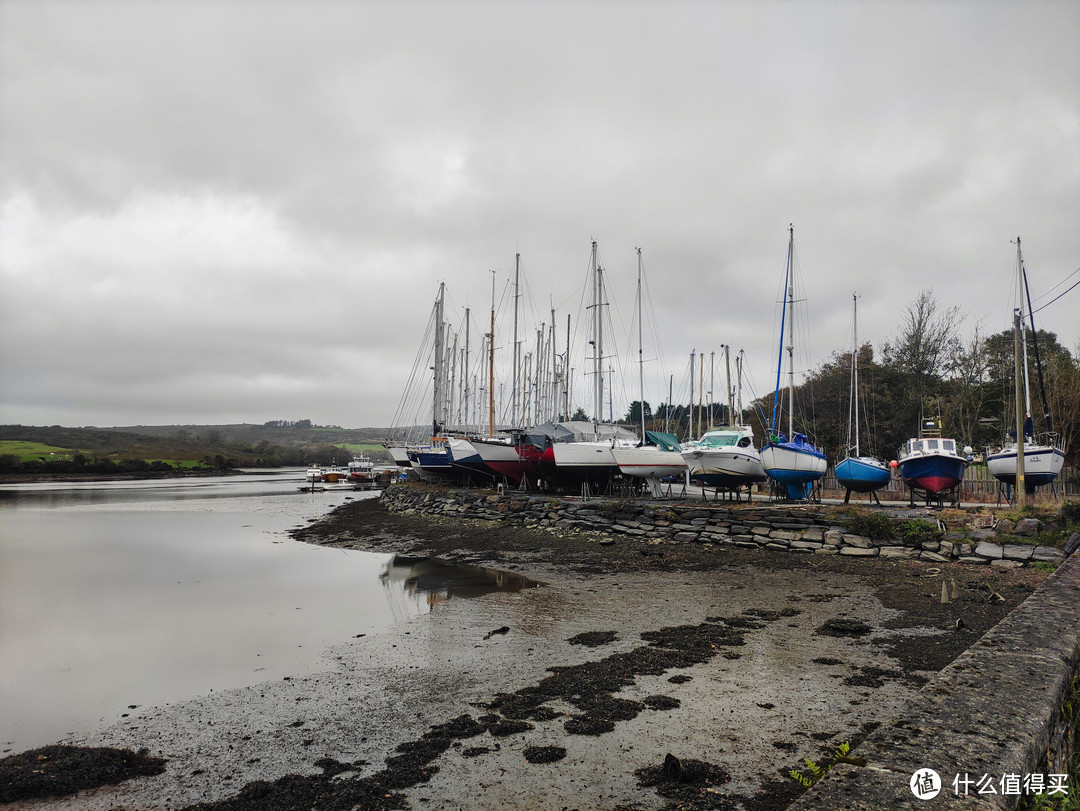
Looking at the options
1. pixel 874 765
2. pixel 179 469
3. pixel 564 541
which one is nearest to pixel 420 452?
pixel 564 541

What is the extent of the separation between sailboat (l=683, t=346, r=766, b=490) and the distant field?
10096 centimetres

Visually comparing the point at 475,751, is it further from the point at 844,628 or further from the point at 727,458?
the point at 727,458

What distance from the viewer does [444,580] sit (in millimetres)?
14570

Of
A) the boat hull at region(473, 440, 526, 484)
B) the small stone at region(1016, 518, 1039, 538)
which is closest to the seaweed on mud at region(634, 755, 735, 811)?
the small stone at region(1016, 518, 1039, 538)

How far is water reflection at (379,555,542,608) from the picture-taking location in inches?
513

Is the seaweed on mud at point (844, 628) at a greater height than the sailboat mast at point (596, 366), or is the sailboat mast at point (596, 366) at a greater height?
the sailboat mast at point (596, 366)

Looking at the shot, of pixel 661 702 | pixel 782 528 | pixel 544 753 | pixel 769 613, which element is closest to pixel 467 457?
pixel 782 528

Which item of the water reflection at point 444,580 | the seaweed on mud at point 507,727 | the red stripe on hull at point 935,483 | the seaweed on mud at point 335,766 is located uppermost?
the red stripe on hull at point 935,483

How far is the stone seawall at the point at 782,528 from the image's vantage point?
12685 mm

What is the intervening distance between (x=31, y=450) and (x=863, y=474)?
117 meters

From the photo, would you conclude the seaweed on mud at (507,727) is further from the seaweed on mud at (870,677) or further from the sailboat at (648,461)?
the sailboat at (648,461)

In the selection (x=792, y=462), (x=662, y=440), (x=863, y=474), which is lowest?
(x=863, y=474)

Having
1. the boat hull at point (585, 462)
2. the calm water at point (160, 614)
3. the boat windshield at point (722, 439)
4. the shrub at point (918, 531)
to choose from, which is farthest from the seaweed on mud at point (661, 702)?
the boat hull at point (585, 462)

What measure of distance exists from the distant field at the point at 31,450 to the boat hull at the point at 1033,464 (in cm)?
→ 10994
